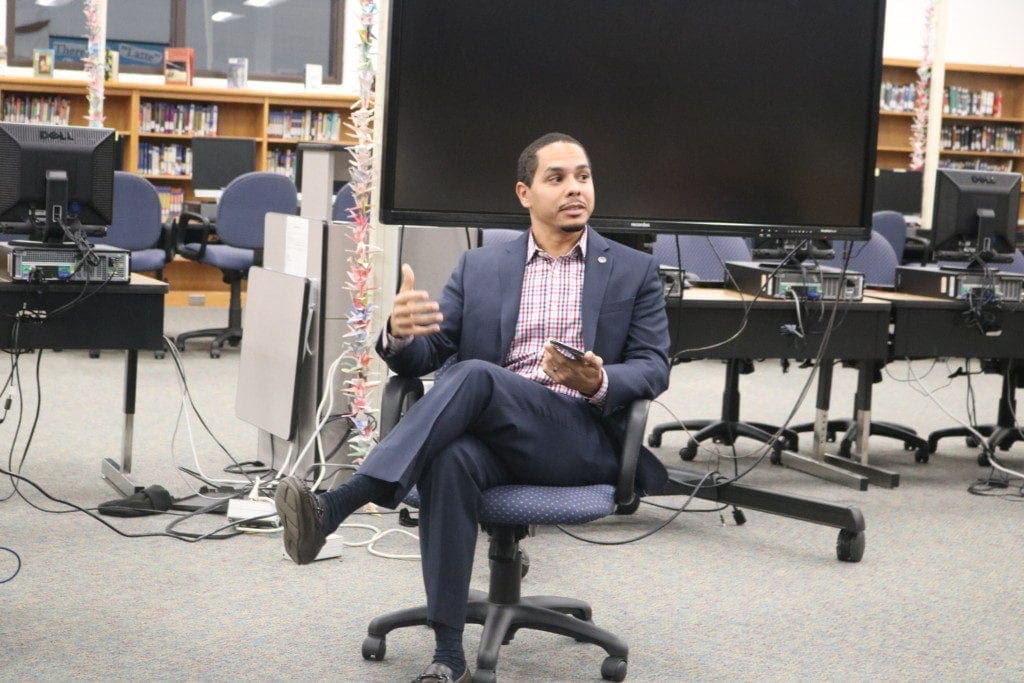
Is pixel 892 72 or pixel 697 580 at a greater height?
pixel 892 72

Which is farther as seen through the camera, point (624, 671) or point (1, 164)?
point (1, 164)

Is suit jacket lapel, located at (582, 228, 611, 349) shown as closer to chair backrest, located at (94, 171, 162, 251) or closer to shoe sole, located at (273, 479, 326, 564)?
shoe sole, located at (273, 479, 326, 564)

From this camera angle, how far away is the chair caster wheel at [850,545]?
11.6 ft

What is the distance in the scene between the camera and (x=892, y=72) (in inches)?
410

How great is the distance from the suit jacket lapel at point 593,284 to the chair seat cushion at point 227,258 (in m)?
4.57

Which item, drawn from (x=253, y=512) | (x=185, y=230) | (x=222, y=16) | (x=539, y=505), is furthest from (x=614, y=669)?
(x=222, y=16)

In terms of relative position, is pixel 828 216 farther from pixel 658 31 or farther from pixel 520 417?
pixel 520 417

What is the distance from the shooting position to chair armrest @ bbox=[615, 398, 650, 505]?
248 cm

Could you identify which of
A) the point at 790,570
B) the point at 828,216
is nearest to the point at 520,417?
the point at 790,570

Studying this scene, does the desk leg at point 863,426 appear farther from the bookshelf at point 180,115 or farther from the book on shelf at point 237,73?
the book on shelf at point 237,73

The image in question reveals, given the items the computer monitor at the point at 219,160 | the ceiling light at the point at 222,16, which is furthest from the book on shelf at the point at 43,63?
the ceiling light at the point at 222,16

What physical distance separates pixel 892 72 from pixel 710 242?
6.11 m

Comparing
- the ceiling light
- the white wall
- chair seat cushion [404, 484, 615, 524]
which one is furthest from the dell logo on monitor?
the white wall

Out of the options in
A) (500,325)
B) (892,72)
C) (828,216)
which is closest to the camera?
(500,325)
